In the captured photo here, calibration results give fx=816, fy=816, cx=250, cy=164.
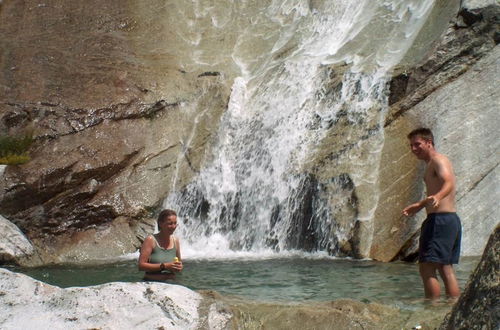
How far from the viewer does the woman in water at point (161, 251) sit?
768 cm

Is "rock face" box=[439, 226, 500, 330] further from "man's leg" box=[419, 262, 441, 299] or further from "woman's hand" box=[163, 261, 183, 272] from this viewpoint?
"woman's hand" box=[163, 261, 183, 272]

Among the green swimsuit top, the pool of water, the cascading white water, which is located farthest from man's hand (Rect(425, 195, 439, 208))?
the cascading white water

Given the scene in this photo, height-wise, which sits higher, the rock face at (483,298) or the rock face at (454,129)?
the rock face at (454,129)

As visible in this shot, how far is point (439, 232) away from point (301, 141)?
613 cm

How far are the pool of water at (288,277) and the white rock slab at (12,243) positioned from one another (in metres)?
0.53

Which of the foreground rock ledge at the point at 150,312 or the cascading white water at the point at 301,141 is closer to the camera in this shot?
the foreground rock ledge at the point at 150,312

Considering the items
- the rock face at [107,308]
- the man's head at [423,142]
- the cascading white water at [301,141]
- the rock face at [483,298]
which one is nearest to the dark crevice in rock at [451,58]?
the cascading white water at [301,141]

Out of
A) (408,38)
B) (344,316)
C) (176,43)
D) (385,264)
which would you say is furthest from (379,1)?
(344,316)

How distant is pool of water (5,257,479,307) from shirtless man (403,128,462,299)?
317mm

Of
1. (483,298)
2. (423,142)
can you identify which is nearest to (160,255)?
(423,142)

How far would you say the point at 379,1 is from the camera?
1565cm

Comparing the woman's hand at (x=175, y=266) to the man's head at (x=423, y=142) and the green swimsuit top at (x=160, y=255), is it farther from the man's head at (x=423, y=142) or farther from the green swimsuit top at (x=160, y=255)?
the man's head at (x=423, y=142)

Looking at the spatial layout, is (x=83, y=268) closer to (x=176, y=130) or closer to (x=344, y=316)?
(x=176, y=130)

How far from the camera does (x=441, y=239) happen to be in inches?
280
